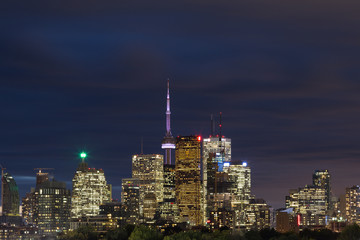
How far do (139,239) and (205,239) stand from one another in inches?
632

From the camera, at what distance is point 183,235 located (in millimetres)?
187500

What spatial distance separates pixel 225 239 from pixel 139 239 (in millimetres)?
21024

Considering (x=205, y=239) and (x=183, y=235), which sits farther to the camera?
(x=205, y=239)

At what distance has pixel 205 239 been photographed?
200 m

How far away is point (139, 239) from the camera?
200 metres

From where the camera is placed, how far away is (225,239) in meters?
196

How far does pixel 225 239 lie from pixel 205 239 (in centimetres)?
586

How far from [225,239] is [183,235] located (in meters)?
13.6

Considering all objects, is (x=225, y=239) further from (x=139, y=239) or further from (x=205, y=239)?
(x=139, y=239)

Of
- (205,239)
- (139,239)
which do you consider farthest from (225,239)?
(139,239)

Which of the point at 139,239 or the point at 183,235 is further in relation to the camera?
the point at 139,239
